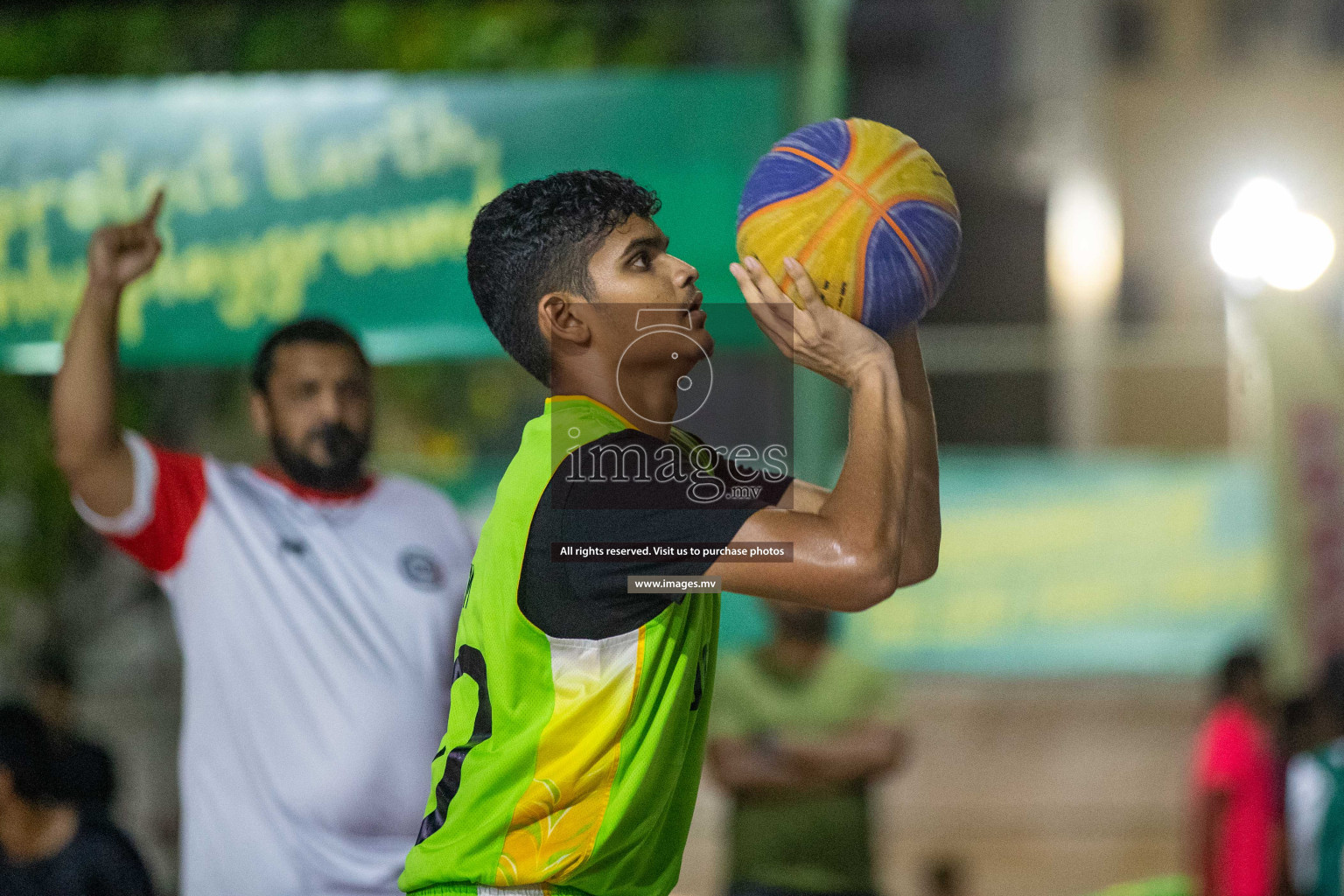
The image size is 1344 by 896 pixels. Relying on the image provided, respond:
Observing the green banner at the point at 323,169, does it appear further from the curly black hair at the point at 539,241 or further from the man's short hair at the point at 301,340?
the curly black hair at the point at 539,241

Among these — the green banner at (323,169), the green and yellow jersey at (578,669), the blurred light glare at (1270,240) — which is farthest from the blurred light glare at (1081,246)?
the green and yellow jersey at (578,669)

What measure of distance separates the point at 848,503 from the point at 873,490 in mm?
40

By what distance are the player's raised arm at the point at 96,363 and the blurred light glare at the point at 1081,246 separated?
10413 mm

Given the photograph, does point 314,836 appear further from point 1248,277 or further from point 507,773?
point 1248,277

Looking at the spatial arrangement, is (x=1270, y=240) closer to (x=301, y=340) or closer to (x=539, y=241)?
(x=301, y=340)

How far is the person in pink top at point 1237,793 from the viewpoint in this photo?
5.77 metres

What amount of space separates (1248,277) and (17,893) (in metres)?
6.10

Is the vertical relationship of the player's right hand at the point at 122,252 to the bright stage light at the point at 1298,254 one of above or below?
below

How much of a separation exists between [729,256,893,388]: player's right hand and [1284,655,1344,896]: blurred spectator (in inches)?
153

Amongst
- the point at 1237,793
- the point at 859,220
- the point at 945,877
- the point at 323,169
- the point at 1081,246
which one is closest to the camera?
the point at 859,220

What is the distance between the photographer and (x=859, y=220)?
7.34ft

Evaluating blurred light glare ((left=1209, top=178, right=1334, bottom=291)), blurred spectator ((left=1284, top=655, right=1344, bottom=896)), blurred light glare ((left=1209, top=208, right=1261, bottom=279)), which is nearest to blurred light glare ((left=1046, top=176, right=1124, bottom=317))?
blurred light glare ((left=1209, top=178, right=1334, bottom=291))

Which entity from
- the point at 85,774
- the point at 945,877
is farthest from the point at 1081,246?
the point at 85,774

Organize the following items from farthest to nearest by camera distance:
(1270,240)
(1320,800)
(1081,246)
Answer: (1081,246) → (1270,240) → (1320,800)
